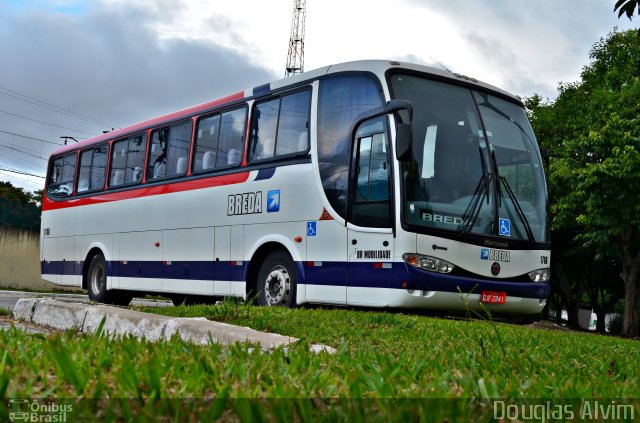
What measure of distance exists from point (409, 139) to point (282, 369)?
6.64 meters

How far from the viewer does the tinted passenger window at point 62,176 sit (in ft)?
61.7

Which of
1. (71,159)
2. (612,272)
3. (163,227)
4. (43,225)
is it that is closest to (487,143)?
(163,227)

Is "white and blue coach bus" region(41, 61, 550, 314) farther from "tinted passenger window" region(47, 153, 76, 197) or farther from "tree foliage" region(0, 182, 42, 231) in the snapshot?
"tree foliage" region(0, 182, 42, 231)

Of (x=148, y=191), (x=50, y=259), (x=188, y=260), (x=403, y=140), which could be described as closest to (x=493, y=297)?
(x=403, y=140)

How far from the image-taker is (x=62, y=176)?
758 inches

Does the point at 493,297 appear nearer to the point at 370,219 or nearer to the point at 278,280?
the point at 370,219

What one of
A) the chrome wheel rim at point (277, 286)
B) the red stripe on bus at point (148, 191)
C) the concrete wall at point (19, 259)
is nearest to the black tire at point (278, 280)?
the chrome wheel rim at point (277, 286)

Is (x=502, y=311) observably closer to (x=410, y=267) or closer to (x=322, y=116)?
(x=410, y=267)

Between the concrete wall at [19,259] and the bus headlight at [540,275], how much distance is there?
1058 inches

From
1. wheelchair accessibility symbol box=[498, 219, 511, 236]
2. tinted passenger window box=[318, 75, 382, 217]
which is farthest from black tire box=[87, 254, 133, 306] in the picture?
wheelchair accessibility symbol box=[498, 219, 511, 236]

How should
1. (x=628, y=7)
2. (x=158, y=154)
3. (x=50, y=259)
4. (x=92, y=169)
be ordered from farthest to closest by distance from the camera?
(x=50, y=259) < (x=92, y=169) < (x=158, y=154) < (x=628, y=7)

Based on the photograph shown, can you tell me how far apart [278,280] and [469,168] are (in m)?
3.39

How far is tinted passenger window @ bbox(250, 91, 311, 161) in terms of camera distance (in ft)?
39.2

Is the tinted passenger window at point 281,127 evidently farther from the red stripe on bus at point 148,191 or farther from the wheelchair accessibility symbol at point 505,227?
the wheelchair accessibility symbol at point 505,227
